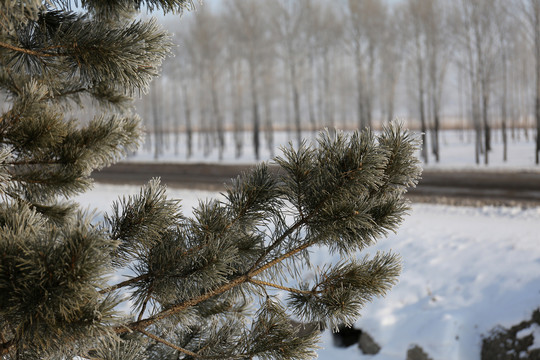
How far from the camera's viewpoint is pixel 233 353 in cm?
193

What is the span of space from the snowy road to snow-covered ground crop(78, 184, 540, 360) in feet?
9.45

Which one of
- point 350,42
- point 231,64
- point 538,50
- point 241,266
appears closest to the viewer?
point 241,266

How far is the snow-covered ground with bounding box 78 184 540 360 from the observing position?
520cm

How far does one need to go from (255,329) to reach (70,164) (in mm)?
1169

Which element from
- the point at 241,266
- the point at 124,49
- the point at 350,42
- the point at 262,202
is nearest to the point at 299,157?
the point at 262,202

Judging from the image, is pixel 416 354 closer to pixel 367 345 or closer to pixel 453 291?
pixel 367 345

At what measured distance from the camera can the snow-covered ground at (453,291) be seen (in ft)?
17.0

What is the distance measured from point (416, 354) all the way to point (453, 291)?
97 cm

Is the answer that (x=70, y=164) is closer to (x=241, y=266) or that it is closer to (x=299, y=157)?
(x=241, y=266)

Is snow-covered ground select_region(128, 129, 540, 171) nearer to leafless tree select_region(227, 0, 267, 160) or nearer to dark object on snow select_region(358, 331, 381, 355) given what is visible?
leafless tree select_region(227, 0, 267, 160)

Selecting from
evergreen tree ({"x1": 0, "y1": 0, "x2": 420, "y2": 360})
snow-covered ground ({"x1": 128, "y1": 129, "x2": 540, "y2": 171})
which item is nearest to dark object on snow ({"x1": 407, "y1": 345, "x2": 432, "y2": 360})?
evergreen tree ({"x1": 0, "y1": 0, "x2": 420, "y2": 360})

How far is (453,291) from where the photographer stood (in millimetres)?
5672

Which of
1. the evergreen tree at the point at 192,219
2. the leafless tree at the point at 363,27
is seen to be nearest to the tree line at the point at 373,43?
the leafless tree at the point at 363,27

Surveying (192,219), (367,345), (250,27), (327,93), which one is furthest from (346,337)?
(327,93)
